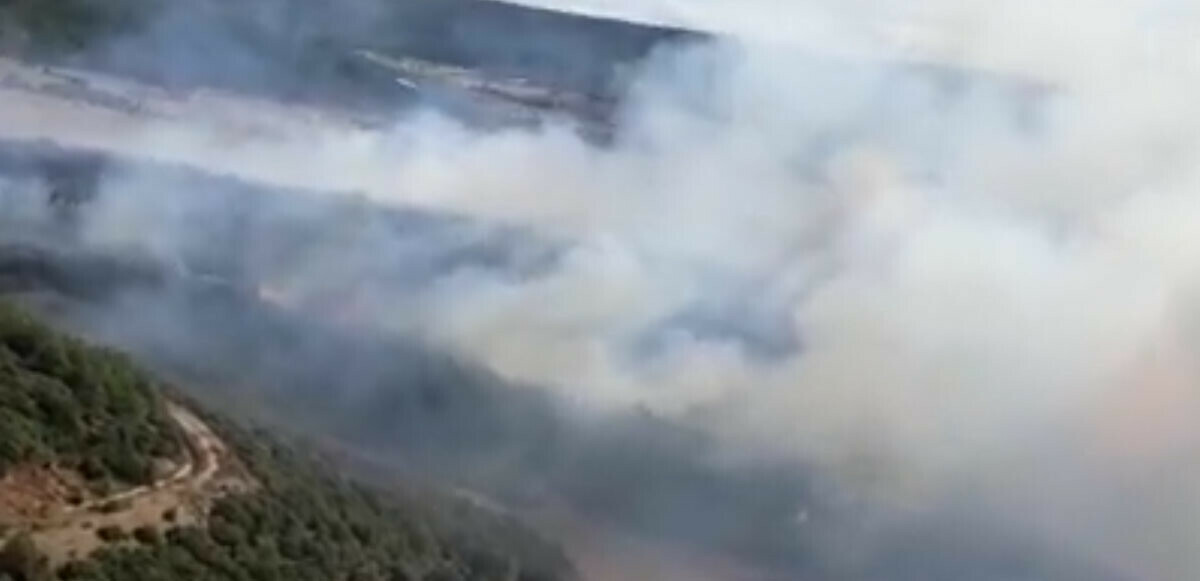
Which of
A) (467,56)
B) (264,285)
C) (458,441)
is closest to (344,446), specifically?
(458,441)

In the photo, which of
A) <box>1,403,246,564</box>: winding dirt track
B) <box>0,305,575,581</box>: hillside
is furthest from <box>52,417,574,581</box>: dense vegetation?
<box>1,403,246,564</box>: winding dirt track

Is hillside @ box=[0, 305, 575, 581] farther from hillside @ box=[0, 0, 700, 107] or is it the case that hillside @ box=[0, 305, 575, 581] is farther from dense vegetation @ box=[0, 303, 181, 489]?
hillside @ box=[0, 0, 700, 107]

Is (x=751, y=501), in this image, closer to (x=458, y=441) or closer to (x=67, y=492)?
(x=458, y=441)

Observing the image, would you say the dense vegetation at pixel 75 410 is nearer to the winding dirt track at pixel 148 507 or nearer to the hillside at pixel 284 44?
the winding dirt track at pixel 148 507

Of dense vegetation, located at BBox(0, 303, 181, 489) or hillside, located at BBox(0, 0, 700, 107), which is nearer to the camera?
dense vegetation, located at BBox(0, 303, 181, 489)

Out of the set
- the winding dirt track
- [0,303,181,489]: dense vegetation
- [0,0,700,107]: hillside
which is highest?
[0,0,700,107]: hillside

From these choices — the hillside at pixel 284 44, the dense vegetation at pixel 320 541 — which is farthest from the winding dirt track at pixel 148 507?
the hillside at pixel 284 44

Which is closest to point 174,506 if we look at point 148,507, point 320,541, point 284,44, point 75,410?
point 148,507
